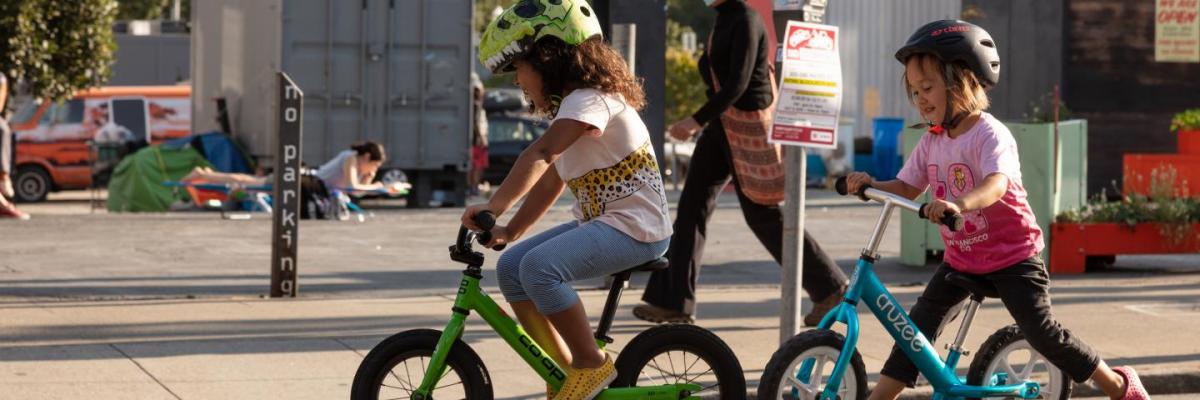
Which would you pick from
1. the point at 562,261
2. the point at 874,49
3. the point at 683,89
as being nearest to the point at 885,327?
the point at 562,261

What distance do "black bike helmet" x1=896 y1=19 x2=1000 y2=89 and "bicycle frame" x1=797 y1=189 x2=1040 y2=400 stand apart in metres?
0.47

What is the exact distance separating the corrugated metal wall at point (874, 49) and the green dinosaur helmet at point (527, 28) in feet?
68.5

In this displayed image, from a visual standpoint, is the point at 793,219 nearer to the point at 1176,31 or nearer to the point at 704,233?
the point at 704,233

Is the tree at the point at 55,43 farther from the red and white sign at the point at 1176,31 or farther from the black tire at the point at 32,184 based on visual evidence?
the red and white sign at the point at 1176,31

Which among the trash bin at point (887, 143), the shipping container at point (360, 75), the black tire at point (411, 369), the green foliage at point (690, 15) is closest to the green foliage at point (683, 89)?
the trash bin at point (887, 143)

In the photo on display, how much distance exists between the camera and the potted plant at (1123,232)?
38.0 feet

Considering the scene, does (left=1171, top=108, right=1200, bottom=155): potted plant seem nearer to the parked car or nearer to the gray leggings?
the gray leggings

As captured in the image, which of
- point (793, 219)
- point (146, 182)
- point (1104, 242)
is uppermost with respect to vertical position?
point (793, 219)

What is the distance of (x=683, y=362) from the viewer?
5719 millimetres

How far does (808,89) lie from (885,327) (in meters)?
1.81

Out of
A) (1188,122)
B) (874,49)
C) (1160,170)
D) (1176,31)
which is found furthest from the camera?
(874,49)

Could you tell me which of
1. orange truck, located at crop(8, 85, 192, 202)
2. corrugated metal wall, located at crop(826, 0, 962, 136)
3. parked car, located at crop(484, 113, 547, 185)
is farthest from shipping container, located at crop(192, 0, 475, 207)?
corrugated metal wall, located at crop(826, 0, 962, 136)

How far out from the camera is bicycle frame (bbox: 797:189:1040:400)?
5590 millimetres

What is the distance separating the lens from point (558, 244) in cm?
546
